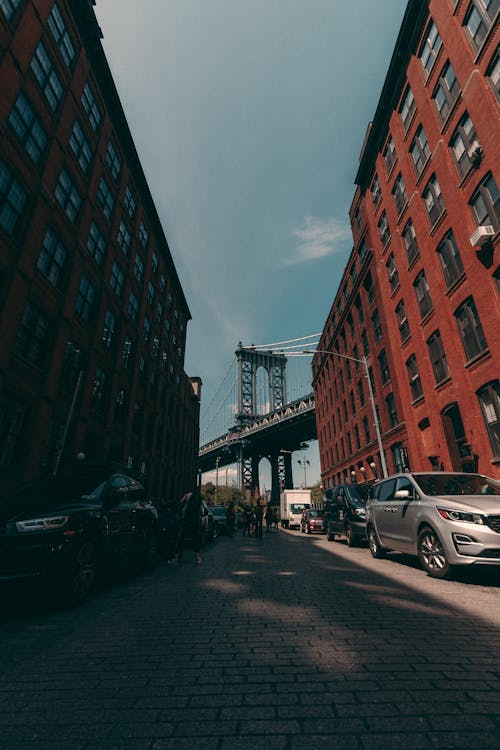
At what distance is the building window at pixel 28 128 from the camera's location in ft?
46.9

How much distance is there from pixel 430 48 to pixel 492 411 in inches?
763

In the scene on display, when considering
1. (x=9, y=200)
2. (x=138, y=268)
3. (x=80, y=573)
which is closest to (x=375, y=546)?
(x=80, y=573)

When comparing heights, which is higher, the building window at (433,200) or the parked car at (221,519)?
the building window at (433,200)

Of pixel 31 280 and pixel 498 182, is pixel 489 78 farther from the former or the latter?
pixel 31 280

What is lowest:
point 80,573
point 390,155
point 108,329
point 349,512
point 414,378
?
point 80,573

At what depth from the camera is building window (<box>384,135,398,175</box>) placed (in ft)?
81.7

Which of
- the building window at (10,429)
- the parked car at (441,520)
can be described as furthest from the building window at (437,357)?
the building window at (10,429)

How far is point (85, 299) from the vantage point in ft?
64.1

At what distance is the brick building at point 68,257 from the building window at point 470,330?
675 inches

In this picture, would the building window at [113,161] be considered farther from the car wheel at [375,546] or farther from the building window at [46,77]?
the car wheel at [375,546]

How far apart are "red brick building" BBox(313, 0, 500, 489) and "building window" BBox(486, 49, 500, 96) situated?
2.2 inches

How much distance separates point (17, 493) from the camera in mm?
5941

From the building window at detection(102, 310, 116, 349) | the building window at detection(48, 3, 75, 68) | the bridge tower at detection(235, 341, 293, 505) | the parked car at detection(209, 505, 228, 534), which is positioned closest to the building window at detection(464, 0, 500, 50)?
Answer: the building window at detection(48, 3, 75, 68)

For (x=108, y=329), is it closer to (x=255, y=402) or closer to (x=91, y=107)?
(x=91, y=107)
